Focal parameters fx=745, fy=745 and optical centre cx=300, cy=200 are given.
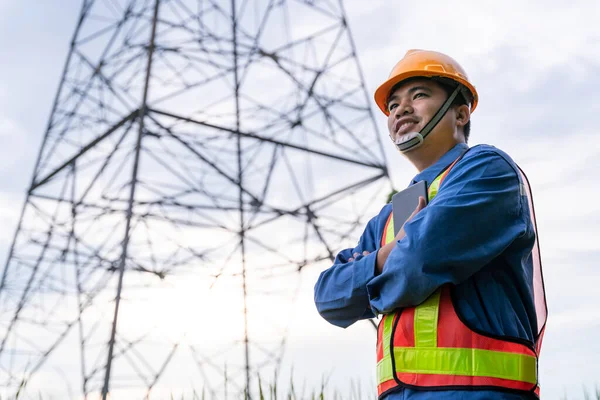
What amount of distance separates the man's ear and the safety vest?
567 mm

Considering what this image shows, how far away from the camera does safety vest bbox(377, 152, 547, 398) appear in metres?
1.50

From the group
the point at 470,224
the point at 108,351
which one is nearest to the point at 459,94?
the point at 470,224

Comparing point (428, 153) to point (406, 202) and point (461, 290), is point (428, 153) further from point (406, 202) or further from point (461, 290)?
point (461, 290)

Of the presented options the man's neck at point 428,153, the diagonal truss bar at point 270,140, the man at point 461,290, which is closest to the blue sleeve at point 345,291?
the man at point 461,290

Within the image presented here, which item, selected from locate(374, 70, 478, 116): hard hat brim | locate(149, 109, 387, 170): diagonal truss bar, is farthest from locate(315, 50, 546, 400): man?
locate(149, 109, 387, 170): diagonal truss bar

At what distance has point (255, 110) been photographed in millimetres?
10148

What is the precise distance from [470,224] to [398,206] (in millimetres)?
301

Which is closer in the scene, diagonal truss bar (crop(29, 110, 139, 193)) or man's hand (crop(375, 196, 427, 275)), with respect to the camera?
man's hand (crop(375, 196, 427, 275))

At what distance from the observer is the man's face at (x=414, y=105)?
1.93 meters

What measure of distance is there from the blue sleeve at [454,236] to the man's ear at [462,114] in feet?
1.09

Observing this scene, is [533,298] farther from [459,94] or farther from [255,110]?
[255,110]

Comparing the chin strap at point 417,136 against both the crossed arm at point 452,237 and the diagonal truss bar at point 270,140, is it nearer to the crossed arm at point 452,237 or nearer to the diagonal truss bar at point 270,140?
the crossed arm at point 452,237

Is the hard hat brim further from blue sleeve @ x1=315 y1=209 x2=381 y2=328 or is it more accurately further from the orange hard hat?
blue sleeve @ x1=315 y1=209 x2=381 y2=328

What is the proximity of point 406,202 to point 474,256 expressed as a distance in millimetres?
323
